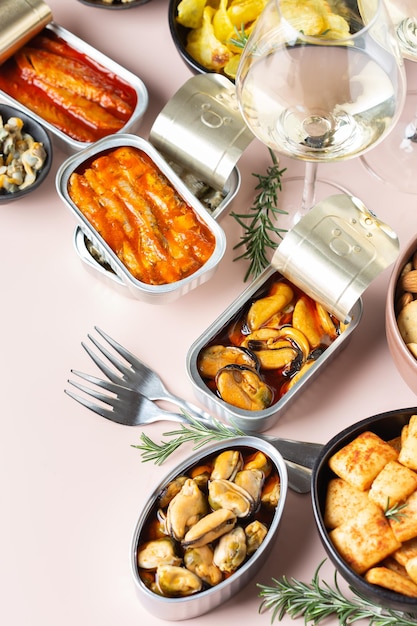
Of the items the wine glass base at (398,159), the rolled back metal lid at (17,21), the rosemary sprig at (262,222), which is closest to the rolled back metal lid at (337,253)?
the rosemary sprig at (262,222)

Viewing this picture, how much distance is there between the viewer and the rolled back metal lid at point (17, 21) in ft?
4.68

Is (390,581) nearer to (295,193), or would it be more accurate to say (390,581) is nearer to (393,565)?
(393,565)

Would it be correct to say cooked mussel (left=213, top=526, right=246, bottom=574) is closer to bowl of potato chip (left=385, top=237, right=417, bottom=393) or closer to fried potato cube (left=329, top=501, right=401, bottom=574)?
fried potato cube (left=329, top=501, right=401, bottom=574)

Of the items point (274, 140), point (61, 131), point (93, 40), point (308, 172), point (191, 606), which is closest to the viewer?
point (191, 606)

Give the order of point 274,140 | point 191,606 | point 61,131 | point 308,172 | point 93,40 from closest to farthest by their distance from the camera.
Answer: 1. point 191,606
2. point 274,140
3. point 308,172
4. point 61,131
5. point 93,40

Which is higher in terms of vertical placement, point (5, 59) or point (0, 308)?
point (5, 59)

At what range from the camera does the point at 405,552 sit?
1004 millimetres

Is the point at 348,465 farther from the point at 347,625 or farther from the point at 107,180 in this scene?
the point at 107,180

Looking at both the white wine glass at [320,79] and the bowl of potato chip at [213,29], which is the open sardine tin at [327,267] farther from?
the bowl of potato chip at [213,29]

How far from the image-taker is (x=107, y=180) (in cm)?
130

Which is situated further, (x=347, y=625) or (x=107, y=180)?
(x=107, y=180)

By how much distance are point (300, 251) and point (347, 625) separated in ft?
1.55

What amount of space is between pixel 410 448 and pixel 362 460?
0.06 metres

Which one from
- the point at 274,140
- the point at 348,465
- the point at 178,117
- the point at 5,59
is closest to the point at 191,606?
the point at 348,465
